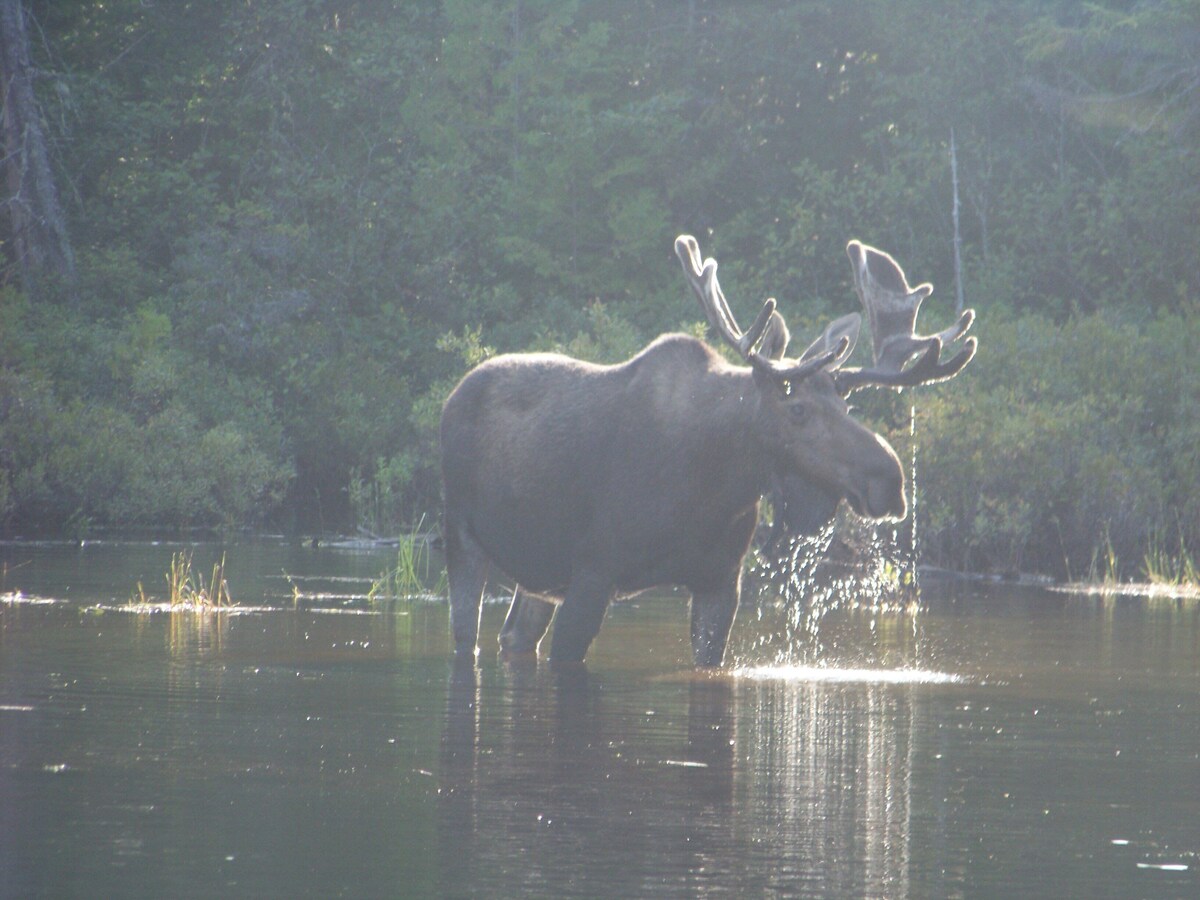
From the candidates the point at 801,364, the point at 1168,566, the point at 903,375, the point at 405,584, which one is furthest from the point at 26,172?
the point at 801,364

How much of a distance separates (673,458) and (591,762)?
3278 mm

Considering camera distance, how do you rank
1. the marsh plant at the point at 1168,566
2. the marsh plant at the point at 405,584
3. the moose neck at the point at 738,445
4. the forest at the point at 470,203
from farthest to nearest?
the forest at the point at 470,203
the marsh plant at the point at 1168,566
the marsh plant at the point at 405,584
the moose neck at the point at 738,445

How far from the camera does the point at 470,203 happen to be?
37.5 meters

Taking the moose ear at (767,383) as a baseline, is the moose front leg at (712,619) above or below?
below

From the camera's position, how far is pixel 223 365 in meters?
30.9

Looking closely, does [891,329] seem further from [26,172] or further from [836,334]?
[26,172]

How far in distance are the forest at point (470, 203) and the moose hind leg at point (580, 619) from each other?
11512 millimetres

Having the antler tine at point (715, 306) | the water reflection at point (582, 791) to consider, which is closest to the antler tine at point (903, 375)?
the antler tine at point (715, 306)

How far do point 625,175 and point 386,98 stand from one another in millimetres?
4874

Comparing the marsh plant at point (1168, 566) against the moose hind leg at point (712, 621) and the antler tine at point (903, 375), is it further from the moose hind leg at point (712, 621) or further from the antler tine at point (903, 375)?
the moose hind leg at point (712, 621)

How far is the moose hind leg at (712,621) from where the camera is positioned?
10.6 metres

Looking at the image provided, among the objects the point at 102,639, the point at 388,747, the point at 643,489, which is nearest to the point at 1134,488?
the point at 643,489

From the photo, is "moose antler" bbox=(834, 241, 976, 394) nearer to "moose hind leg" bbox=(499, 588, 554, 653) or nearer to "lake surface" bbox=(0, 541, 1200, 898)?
"lake surface" bbox=(0, 541, 1200, 898)

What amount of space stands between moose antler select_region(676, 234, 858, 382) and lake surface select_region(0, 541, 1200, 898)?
5.16ft
